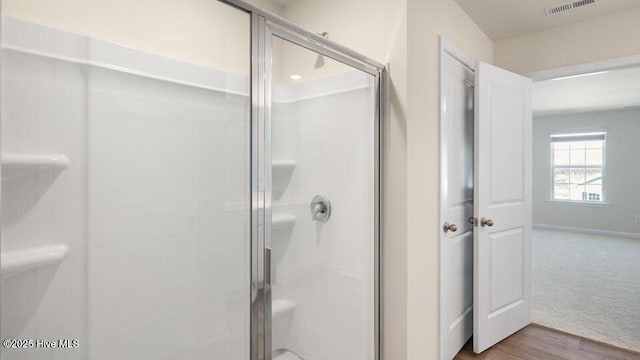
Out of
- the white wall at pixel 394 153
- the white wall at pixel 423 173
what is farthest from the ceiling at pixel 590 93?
the white wall at pixel 394 153

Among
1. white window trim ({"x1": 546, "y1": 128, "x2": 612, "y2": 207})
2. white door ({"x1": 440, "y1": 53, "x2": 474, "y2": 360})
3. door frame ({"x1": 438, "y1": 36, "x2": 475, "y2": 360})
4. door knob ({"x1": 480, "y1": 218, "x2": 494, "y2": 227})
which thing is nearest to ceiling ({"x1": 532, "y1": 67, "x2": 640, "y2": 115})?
white window trim ({"x1": 546, "y1": 128, "x2": 612, "y2": 207})

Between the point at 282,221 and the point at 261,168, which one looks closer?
the point at 261,168

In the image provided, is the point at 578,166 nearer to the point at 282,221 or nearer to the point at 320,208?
the point at 320,208

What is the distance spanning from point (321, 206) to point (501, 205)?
1669mm

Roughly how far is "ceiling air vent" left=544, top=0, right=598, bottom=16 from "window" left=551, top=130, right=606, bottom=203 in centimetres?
574

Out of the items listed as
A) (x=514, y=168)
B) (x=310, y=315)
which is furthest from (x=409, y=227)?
(x=514, y=168)

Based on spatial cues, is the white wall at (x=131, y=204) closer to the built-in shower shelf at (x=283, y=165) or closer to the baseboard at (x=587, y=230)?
the built-in shower shelf at (x=283, y=165)

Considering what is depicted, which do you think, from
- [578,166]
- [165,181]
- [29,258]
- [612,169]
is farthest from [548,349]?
[578,166]

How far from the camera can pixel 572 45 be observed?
2.73 metres

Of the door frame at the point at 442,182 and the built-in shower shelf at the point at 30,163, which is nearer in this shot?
the built-in shower shelf at the point at 30,163

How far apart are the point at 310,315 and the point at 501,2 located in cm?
244

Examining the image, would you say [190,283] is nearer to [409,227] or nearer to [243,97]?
[243,97]

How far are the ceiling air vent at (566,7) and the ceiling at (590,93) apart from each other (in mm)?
1934

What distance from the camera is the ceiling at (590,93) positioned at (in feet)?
14.3
